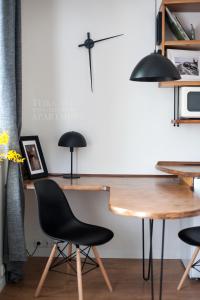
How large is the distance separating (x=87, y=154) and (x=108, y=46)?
3.21 feet

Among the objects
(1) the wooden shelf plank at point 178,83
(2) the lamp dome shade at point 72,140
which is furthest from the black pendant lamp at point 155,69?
(2) the lamp dome shade at point 72,140

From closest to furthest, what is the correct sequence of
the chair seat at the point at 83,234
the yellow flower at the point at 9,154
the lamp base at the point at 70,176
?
1. the yellow flower at the point at 9,154
2. the chair seat at the point at 83,234
3. the lamp base at the point at 70,176

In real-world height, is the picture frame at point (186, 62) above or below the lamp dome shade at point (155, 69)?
above

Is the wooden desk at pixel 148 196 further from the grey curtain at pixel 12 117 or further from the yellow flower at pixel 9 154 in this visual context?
the yellow flower at pixel 9 154

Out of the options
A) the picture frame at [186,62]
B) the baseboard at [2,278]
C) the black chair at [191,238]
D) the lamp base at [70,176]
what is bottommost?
the baseboard at [2,278]

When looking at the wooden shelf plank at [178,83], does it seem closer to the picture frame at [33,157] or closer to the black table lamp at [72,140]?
the black table lamp at [72,140]

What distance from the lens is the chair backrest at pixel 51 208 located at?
2928 millimetres

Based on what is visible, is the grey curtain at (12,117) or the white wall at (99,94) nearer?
the grey curtain at (12,117)

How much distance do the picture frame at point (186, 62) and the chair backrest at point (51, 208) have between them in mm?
1411

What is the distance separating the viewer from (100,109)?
11.8 ft

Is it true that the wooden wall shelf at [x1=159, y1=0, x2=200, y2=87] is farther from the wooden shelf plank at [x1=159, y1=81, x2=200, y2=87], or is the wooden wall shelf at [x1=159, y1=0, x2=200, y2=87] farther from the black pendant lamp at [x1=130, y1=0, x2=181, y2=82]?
the black pendant lamp at [x1=130, y1=0, x2=181, y2=82]

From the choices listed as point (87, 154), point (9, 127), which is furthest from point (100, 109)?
point (9, 127)

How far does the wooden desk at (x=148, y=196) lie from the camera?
2.29 metres

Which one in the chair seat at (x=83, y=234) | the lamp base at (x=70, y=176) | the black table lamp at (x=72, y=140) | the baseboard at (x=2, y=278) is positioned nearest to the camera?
the chair seat at (x=83, y=234)
